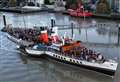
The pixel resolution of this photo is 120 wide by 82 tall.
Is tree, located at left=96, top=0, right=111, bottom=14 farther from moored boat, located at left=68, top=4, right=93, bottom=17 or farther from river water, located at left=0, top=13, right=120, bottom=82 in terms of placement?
river water, located at left=0, top=13, right=120, bottom=82

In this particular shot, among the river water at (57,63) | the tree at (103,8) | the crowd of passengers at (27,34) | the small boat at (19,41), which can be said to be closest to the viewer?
the river water at (57,63)

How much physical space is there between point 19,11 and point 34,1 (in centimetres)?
822

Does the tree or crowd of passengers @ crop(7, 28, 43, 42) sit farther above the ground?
the tree

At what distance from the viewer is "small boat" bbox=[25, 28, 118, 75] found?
22.0m

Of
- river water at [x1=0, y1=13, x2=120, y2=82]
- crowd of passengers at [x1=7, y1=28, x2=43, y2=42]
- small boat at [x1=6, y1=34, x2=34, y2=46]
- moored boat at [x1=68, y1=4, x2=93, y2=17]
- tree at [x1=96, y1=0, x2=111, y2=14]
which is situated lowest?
river water at [x1=0, y1=13, x2=120, y2=82]

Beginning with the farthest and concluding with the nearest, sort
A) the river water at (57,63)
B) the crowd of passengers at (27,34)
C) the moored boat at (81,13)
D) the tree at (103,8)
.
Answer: the moored boat at (81,13), the tree at (103,8), the crowd of passengers at (27,34), the river water at (57,63)

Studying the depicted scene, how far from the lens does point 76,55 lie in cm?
2397

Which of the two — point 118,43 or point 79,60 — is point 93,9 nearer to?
point 118,43

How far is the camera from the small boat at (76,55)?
22.0m

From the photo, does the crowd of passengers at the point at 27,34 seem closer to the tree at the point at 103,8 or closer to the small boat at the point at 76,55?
the small boat at the point at 76,55

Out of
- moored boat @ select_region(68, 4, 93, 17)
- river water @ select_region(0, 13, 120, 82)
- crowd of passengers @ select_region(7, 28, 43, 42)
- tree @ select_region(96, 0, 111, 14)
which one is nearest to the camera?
river water @ select_region(0, 13, 120, 82)

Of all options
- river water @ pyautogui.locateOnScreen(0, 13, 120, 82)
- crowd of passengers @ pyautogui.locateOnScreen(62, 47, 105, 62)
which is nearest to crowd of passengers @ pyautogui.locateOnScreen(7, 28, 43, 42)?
river water @ pyautogui.locateOnScreen(0, 13, 120, 82)

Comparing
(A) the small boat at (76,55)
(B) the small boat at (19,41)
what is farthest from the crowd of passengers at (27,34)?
(A) the small boat at (76,55)

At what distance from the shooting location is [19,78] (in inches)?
866
